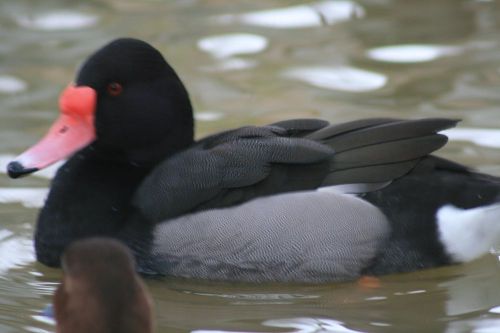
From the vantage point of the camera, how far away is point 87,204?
6340 mm

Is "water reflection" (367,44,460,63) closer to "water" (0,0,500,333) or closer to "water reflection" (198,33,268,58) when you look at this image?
"water" (0,0,500,333)

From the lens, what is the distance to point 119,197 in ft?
20.7

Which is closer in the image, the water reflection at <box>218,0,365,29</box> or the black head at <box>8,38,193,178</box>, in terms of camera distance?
the black head at <box>8,38,193,178</box>

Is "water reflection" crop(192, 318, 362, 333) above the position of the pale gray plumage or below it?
below

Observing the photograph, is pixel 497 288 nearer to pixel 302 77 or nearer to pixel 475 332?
pixel 475 332

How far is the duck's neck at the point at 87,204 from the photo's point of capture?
6250mm

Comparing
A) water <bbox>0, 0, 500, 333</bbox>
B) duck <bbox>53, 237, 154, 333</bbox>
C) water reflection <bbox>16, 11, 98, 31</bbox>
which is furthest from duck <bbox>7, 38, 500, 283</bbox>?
water reflection <bbox>16, 11, 98, 31</bbox>

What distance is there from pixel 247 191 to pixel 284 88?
3082 mm

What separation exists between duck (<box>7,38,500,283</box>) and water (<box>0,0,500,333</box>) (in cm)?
14

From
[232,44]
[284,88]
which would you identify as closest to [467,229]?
[284,88]

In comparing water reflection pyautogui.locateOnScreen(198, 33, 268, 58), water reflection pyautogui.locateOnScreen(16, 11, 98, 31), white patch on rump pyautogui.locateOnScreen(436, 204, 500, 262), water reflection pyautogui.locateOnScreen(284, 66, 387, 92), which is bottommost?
white patch on rump pyautogui.locateOnScreen(436, 204, 500, 262)

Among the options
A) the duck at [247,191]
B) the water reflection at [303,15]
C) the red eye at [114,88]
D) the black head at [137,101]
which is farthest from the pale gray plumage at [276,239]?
the water reflection at [303,15]

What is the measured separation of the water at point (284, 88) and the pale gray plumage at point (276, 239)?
96 millimetres

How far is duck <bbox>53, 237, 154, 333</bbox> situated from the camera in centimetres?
410
